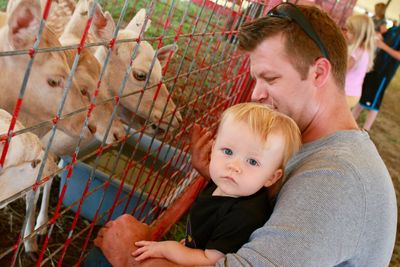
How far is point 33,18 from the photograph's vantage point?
147 cm

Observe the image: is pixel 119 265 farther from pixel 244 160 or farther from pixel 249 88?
pixel 249 88

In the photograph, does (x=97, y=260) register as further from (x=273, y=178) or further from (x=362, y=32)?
(x=362, y=32)

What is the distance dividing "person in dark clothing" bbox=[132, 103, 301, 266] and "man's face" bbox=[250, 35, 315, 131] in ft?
0.64

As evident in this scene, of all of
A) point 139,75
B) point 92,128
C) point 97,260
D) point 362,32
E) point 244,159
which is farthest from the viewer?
point 362,32

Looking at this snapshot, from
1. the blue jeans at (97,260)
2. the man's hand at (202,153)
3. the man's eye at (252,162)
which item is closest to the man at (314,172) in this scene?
the man's eye at (252,162)

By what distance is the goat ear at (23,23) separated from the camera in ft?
4.59

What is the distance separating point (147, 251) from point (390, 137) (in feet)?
25.8

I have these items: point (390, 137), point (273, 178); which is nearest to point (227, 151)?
point (273, 178)

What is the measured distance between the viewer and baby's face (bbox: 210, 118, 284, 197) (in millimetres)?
1240

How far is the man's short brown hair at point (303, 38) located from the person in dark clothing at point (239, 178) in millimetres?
239

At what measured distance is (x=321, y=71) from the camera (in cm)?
144

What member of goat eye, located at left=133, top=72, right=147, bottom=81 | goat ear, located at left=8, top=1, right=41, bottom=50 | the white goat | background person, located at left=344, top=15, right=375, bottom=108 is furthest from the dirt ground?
goat ear, located at left=8, top=1, right=41, bottom=50

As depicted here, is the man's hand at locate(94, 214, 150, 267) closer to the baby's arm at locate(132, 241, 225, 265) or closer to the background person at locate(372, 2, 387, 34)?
the baby's arm at locate(132, 241, 225, 265)

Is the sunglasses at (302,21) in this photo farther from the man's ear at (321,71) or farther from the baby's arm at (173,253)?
the baby's arm at (173,253)
